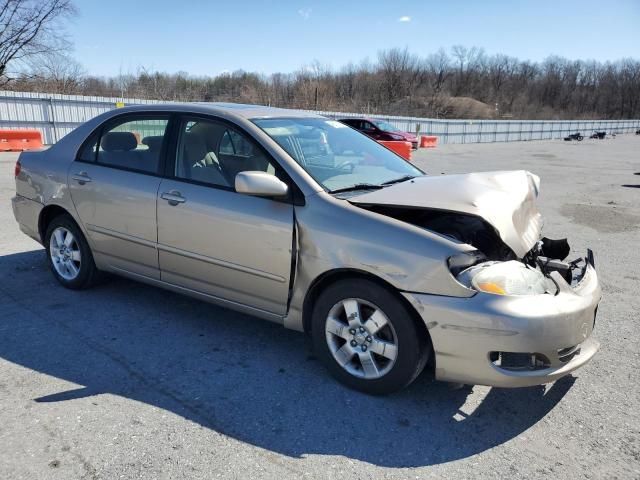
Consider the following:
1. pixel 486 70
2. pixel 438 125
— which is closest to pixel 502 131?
pixel 438 125

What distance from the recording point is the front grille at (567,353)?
2.73 m

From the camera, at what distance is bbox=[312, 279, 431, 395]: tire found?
2799 millimetres

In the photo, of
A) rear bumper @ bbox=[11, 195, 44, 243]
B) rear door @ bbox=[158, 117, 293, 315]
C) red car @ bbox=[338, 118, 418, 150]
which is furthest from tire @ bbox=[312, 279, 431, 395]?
red car @ bbox=[338, 118, 418, 150]

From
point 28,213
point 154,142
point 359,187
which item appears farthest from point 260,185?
point 28,213

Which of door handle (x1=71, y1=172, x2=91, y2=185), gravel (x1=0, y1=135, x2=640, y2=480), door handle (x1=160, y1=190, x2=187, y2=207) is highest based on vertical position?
door handle (x1=71, y1=172, x2=91, y2=185)

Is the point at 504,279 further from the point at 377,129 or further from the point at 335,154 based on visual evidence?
the point at 377,129

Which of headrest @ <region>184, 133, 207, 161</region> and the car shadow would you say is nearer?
the car shadow

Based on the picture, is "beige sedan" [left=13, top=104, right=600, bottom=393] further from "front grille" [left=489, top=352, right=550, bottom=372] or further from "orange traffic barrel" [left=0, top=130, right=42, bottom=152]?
"orange traffic barrel" [left=0, top=130, right=42, bottom=152]

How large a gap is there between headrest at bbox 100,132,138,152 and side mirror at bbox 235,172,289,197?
4.99 ft

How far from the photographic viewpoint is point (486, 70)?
341 feet

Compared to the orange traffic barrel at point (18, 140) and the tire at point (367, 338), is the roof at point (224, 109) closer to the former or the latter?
the tire at point (367, 338)

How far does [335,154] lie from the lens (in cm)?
382

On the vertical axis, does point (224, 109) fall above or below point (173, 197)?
above

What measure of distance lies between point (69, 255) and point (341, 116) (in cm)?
2341
